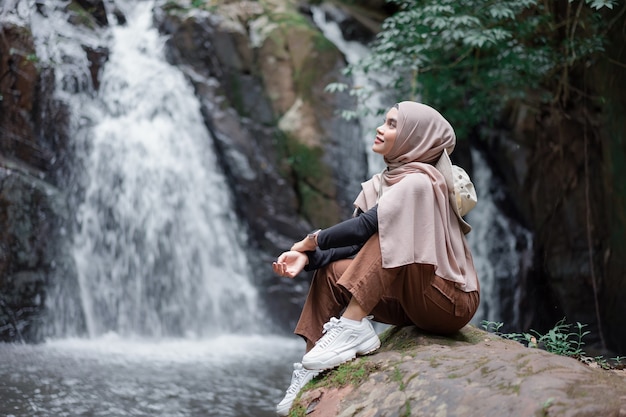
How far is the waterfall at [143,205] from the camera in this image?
24.1 ft

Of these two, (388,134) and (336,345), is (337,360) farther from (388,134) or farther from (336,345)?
(388,134)

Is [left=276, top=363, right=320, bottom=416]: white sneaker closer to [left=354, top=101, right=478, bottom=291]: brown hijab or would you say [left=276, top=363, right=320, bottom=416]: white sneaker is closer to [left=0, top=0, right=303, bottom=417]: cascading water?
[left=354, top=101, right=478, bottom=291]: brown hijab

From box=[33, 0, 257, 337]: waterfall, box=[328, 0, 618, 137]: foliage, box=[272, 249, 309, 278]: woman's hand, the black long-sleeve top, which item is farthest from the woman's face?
box=[33, 0, 257, 337]: waterfall

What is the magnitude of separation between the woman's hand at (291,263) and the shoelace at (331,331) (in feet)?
0.89

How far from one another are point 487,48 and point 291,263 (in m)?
4.96

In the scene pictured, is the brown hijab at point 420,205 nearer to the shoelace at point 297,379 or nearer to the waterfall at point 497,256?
the shoelace at point 297,379

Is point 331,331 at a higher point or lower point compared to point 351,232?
lower

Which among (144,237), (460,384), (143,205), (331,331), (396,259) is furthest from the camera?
(143,205)

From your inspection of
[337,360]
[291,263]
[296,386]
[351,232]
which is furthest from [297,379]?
[351,232]

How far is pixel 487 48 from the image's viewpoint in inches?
270

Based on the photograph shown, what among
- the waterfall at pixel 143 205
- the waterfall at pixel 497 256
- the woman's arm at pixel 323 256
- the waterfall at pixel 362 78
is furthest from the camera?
the waterfall at pixel 362 78

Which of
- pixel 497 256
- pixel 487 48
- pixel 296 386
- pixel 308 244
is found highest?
pixel 487 48

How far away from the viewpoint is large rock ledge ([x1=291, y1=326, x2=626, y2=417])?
1932 mm

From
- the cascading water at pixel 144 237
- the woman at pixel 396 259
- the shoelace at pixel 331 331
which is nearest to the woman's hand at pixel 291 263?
the woman at pixel 396 259
